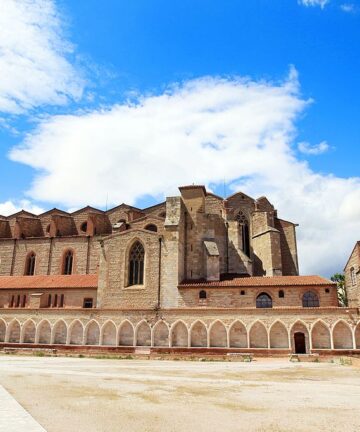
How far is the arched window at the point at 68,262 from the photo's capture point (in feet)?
139

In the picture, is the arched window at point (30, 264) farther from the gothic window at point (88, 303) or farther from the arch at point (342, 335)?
the arch at point (342, 335)

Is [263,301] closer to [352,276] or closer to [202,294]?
[202,294]

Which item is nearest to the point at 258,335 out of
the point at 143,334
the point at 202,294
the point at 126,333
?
the point at 202,294

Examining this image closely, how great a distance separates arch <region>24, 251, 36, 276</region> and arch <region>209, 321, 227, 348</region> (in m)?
22.8

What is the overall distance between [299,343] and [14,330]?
24271mm

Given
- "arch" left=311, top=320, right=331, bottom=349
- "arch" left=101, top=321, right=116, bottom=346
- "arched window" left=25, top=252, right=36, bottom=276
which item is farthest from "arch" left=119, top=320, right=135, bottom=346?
"arched window" left=25, top=252, right=36, bottom=276

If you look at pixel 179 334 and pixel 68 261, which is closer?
pixel 179 334

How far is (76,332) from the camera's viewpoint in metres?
32.8

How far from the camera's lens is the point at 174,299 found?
32219 millimetres

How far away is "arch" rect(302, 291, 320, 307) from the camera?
30.0 m

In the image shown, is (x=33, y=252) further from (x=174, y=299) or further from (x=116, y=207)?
(x=174, y=299)

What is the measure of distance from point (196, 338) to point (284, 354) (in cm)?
680

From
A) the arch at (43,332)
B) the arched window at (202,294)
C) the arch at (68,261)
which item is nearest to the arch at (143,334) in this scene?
the arched window at (202,294)

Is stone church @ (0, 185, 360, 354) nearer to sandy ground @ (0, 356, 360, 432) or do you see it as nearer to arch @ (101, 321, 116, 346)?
arch @ (101, 321, 116, 346)
